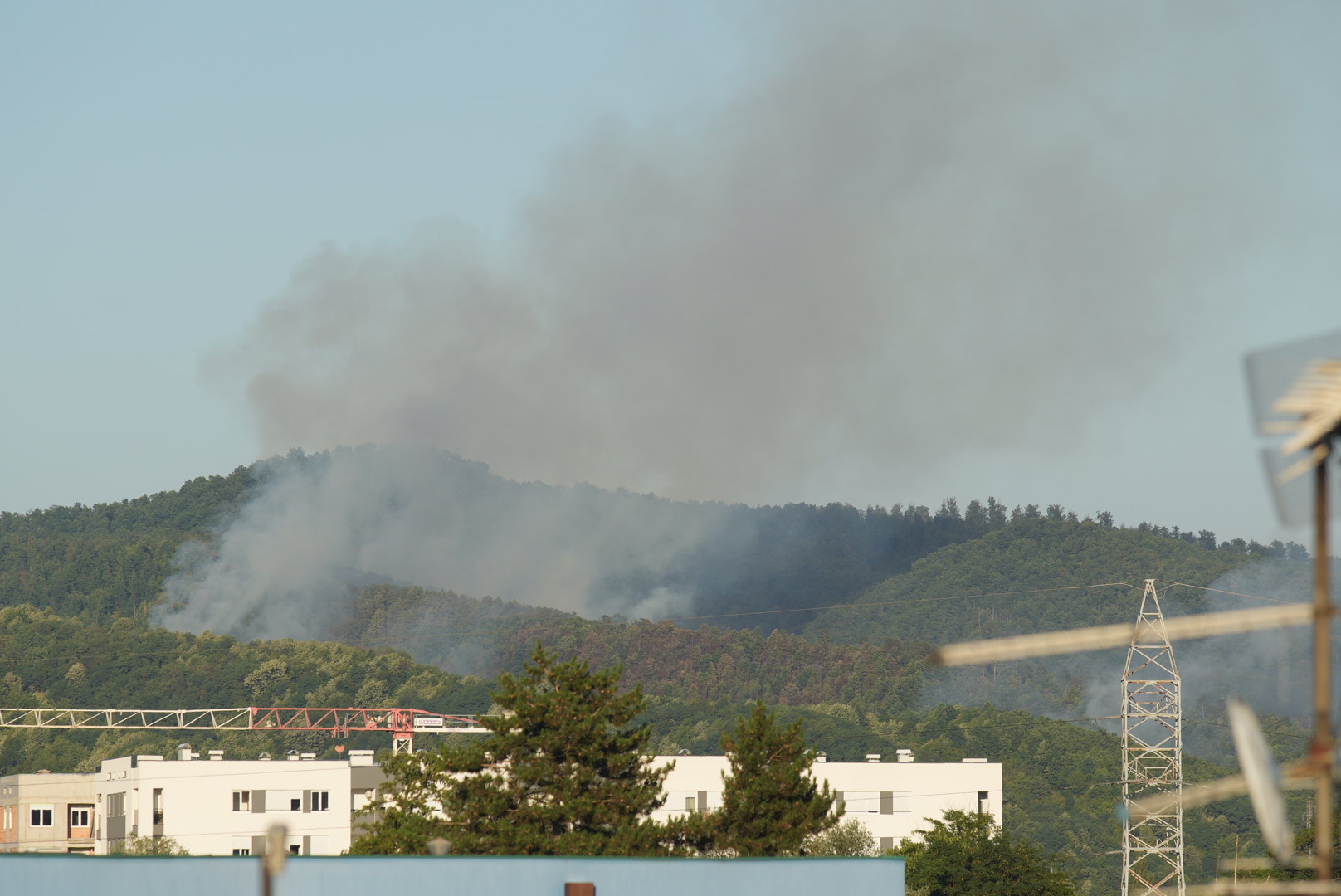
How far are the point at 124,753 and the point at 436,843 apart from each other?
16327cm

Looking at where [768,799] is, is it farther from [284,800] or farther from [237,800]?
[237,800]

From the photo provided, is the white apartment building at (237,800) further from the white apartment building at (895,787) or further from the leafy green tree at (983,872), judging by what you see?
the leafy green tree at (983,872)

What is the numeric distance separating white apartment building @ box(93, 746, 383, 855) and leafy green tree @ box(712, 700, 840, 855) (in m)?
58.4

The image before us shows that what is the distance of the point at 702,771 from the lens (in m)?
123

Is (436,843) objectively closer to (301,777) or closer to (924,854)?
(924,854)

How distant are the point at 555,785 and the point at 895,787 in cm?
8008

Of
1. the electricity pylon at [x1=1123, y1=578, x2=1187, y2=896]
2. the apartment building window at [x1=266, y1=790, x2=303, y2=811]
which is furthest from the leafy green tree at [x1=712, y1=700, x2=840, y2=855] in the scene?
the apartment building window at [x1=266, y1=790, x2=303, y2=811]

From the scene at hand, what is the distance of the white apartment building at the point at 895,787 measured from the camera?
123 meters

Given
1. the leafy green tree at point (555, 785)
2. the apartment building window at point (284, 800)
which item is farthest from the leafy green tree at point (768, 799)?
the apartment building window at point (284, 800)

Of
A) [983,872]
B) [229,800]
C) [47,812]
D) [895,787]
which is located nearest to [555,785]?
[983,872]

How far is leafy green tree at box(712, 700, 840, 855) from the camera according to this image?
165ft

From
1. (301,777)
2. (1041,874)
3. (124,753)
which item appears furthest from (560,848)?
(124,753)

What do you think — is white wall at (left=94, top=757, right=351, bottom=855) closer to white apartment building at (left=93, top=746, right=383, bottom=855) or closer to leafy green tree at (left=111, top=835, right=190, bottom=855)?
white apartment building at (left=93, top=746, right=383, bottom=855)

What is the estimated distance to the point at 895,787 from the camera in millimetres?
125688
